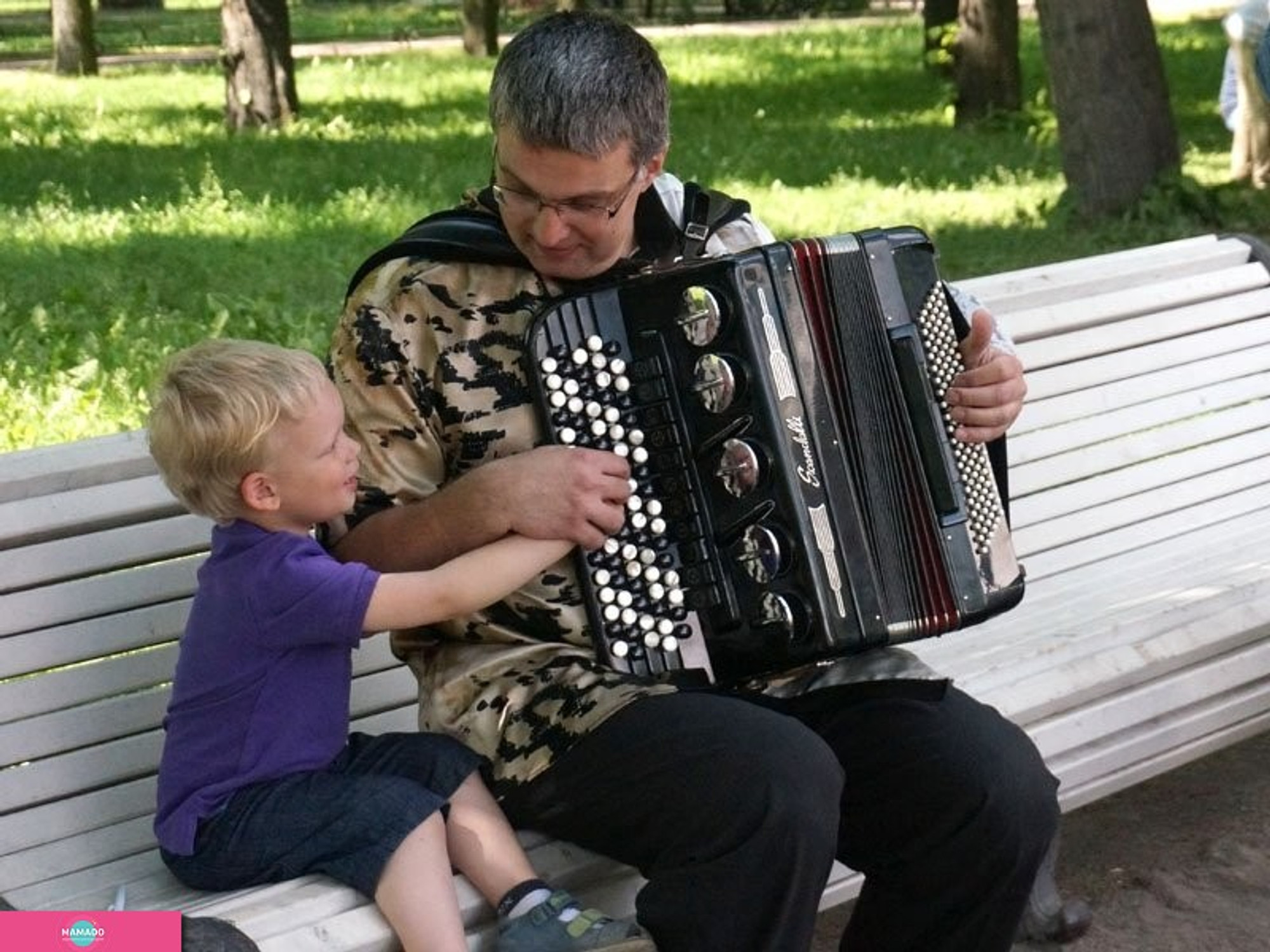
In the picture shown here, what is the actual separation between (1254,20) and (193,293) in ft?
16.4

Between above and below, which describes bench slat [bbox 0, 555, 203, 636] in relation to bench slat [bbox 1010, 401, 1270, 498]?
above

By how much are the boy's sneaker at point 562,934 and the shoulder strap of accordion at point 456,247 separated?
0.94 meters

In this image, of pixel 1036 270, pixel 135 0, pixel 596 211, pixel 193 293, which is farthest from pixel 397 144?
pixel 135 0

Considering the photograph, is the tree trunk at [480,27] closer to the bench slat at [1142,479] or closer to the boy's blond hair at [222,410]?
the bench slat at [1142,479]

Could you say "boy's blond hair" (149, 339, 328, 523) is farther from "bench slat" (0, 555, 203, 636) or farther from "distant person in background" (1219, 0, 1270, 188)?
"distant person in background" (1219, 0, 1270, 188)

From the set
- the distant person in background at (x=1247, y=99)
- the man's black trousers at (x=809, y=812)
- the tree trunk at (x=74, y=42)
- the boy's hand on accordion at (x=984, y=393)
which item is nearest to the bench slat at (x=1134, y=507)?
the boy's hand on accordion at (x=984, y=393)

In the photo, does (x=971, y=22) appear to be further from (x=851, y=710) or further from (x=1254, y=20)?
(x=851, y=710)

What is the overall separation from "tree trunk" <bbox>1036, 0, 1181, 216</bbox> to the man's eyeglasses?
7.64 metres

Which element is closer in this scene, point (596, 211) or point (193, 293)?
point (596, 211)

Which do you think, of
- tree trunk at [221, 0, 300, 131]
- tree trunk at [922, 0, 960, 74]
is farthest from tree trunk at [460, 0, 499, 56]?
tree trunk at [221, 0, 300, 131]

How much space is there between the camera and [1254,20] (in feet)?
31.7

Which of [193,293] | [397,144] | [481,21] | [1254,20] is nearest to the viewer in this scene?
[193,293]

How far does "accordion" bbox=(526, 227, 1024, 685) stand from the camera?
9.91 ft

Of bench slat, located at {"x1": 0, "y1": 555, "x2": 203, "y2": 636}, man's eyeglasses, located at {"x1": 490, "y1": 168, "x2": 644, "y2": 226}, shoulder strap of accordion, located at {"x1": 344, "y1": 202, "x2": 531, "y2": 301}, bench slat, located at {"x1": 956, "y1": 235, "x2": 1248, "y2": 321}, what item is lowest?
bench slat, located at {"x1": 956, "y1": 235, "x2": 1248, "y2": 321}
